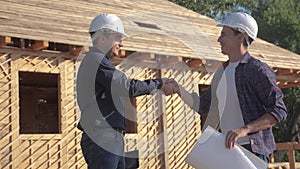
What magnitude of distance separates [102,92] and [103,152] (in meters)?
0.41

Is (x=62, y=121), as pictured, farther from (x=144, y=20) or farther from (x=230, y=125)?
(x=230, y=125)

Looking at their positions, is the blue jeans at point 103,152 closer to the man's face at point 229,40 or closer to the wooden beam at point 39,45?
the man's face at point 229,40

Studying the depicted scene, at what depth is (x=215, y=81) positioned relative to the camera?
12.4 feet

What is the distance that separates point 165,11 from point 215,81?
1034 centimetres

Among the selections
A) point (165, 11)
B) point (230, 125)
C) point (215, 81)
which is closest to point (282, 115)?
point (230, 125)

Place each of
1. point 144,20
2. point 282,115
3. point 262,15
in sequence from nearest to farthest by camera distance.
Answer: point 282,115 < point 144,20 < point 262,15

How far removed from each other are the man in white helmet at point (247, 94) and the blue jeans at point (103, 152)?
0.75 m

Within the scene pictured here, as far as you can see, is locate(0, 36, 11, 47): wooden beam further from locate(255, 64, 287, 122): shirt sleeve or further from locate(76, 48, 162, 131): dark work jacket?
locate(255, 64, 287, 122): shirt sleeve

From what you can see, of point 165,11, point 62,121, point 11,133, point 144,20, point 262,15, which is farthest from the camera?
point 262,15

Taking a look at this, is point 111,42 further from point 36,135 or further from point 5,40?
point 36,135

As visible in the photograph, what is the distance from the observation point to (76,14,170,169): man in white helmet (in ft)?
12.8

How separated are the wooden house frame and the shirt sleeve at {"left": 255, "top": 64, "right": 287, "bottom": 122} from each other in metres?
5.39

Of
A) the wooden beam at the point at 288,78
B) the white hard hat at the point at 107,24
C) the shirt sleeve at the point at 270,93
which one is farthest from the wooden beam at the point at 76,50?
the wooden beam at the point at 288,78

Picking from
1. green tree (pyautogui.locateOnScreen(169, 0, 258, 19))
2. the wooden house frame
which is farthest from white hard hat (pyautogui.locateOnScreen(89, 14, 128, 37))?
green tree (pyautogui.locateOnScreen(169, 0, 258, 19))
